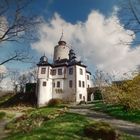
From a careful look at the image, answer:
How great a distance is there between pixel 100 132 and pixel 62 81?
171 ft

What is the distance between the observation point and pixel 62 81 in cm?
6644

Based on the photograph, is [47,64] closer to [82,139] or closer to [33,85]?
[33,85]

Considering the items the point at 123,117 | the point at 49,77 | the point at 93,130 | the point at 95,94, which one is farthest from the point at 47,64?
the point at 93,130

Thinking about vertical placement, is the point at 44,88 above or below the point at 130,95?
above

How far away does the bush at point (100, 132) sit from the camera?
564 inches

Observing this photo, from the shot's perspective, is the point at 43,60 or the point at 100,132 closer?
the point at 100,132

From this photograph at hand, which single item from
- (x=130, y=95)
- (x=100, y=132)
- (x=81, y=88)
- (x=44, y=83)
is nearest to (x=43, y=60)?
(x=44, y=83)

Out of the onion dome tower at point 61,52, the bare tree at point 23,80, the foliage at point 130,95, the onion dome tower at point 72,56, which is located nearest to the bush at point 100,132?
the foliage at point 130,95

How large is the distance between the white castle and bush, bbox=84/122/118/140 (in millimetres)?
47983

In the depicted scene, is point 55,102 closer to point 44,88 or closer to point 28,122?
point 44,88

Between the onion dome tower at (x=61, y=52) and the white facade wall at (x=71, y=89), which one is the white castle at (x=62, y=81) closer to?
the white facade wall at (x=71, y=89)

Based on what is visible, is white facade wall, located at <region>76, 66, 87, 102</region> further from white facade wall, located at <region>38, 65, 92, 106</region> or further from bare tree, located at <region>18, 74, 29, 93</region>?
bare tree, located at <region>18, 74, 29, 93</region>

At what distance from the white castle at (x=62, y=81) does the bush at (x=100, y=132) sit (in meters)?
48.0

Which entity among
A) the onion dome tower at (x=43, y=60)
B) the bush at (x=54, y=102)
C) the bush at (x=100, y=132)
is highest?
the onion dome tower at (x=43, y=60)
